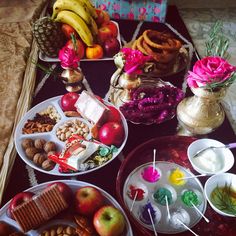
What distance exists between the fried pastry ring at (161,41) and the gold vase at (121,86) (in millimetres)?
178

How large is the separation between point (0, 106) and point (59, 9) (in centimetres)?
46

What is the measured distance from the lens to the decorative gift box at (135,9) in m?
1.49

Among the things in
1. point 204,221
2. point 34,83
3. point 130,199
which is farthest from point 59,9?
point 204,221

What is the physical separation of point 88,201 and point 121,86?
413mm

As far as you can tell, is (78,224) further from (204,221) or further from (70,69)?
(70,69)

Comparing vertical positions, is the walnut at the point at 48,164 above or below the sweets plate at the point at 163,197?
above

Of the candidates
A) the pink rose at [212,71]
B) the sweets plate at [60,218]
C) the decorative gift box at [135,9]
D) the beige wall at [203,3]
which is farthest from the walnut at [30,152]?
the beige wall at [203,3]

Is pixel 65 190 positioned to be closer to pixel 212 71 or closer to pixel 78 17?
pixel 212 71

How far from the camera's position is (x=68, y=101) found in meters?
1.03

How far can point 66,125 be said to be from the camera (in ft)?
3.23

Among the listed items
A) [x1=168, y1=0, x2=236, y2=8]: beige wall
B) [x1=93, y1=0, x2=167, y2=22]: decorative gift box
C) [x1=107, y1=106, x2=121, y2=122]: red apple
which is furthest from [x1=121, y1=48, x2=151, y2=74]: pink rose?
[x1=168, y1=0, x2=236, y2=8]: beige wall

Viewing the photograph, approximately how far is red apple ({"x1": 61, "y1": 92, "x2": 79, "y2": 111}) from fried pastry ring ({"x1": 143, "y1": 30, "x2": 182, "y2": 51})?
1.14ft

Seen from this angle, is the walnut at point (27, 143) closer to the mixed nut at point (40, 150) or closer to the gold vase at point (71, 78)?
the mixed nut at point (40, 150)

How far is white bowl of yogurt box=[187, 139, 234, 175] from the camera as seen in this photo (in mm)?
862
